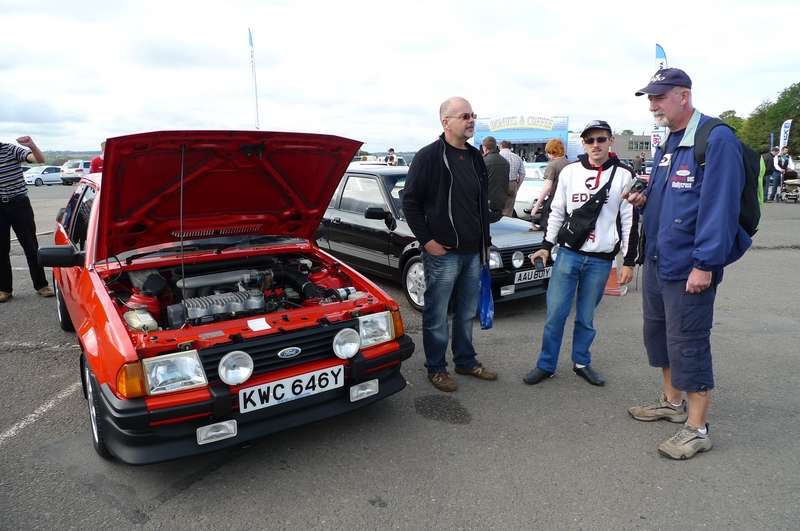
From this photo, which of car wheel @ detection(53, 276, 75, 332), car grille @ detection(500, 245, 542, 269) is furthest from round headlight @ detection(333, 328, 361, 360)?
car wheel @ detection(53, 276, 75, 332)

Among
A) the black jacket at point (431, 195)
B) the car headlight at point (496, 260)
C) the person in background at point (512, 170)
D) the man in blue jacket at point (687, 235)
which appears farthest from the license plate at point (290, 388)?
the person in background at point (512, 170)

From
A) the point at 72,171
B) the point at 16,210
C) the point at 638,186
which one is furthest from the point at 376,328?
the point at 72,171

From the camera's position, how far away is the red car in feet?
8.00

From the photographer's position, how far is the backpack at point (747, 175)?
8.48ft

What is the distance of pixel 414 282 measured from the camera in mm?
5566

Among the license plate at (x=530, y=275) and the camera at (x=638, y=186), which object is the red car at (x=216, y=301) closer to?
the camera at (x=638, y=186)

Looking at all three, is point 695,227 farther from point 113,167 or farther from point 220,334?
point 113,167

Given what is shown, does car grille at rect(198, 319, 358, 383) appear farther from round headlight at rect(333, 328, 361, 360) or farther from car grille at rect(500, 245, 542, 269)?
car grille at rect(500, 245, 542, 269)

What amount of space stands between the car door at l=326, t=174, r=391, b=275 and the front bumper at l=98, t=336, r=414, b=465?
3.21 m

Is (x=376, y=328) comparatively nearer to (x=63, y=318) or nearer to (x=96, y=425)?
(x=96, y=425)

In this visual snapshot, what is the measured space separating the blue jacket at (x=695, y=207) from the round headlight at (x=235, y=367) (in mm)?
2223

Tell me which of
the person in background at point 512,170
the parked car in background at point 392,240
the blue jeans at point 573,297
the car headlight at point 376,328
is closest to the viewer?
the car headlight at point 376,328

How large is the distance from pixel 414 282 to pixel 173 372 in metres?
3.36

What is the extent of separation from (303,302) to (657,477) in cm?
219
